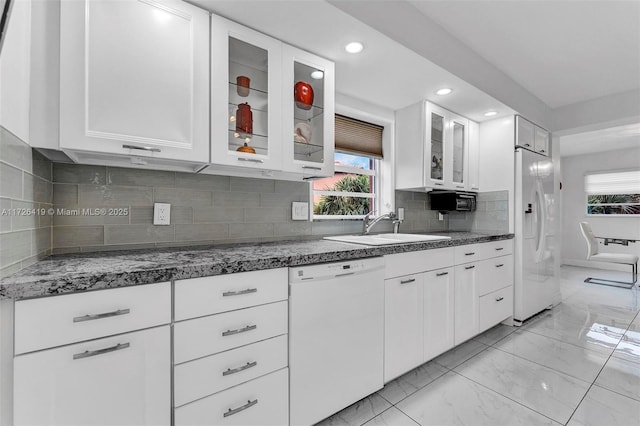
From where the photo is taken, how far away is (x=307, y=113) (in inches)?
72.1

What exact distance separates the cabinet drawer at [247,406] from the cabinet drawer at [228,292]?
1.12ft

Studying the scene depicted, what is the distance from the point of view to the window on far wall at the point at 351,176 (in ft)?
8.06

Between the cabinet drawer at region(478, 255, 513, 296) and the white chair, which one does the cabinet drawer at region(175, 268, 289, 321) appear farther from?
the white chair

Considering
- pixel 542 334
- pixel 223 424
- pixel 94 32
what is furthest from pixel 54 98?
pixel 542 334

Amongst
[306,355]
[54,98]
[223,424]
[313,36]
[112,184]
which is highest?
[313,36]

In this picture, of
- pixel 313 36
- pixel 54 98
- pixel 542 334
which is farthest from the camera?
pixel 542 334

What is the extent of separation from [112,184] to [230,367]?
43.3 inches

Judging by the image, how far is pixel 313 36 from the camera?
1638mm

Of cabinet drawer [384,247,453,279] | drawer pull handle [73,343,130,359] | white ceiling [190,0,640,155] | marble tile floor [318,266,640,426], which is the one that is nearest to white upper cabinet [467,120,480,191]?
white ceiling [190,0,640,155]

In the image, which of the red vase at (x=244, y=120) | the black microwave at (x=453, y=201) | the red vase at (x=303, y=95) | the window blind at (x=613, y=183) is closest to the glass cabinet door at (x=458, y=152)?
the black microwave at (x=453, y=201)

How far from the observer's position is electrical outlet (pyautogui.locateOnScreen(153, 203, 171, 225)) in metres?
1.55

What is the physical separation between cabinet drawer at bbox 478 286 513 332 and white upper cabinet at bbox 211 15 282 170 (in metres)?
2.19

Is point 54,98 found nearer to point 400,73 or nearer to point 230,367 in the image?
point 230,367

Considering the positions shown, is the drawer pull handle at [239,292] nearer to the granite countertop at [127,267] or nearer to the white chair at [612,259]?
the granite countertop at [127,267]
